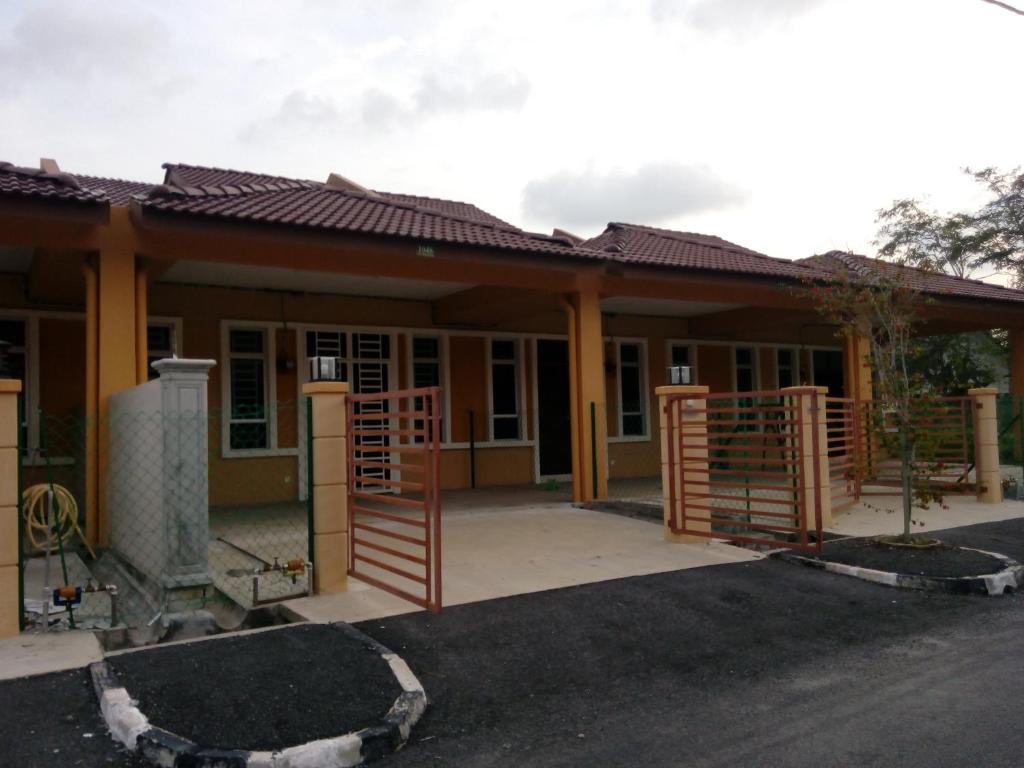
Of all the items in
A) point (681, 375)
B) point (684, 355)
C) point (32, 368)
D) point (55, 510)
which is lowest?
point (55, 510)

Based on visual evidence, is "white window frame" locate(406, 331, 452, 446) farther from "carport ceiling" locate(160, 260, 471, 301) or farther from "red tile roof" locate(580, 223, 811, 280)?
"red tile roof" locate(580, 223, 811, 280)

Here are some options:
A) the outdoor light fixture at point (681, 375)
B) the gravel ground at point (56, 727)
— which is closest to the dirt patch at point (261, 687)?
the gravel ground at point (56, 727)

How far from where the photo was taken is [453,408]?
46.3 feet

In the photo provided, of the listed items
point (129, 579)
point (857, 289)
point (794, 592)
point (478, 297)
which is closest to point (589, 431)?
point (478, 297)

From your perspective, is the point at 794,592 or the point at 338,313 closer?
the point at 794,592

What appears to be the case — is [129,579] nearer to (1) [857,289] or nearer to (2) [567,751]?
(2) [567,751]

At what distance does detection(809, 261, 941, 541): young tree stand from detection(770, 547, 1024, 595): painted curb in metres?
1.20

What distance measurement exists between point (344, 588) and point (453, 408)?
7580 millimetres

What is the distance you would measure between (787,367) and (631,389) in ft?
15.2

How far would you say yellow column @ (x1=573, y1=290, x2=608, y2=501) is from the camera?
11.7 meters

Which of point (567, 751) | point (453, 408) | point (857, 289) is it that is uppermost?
point (857, 289)

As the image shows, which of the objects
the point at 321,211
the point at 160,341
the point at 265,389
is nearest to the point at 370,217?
the point at 321,211

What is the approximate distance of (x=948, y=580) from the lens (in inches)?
278

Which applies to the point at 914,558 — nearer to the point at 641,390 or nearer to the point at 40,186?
the point at 641,390
